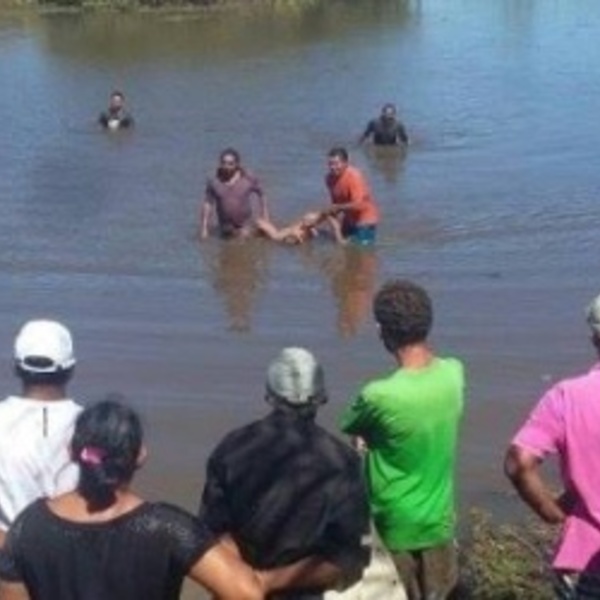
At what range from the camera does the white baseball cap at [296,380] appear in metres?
5.22

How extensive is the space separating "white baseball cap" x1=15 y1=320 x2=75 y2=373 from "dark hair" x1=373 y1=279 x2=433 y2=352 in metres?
1.10

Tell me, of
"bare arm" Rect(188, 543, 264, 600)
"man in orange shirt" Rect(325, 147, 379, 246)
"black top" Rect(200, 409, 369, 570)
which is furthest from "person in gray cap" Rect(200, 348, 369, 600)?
"man in orange shirt" Rect(325, 147, 379, 246)

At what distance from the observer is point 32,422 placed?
525 cm

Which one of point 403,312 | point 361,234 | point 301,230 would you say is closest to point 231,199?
point 301,230

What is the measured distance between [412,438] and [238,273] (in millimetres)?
11260

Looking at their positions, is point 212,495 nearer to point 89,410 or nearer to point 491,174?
point 89,410

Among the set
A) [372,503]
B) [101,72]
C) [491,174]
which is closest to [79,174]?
[491,174]

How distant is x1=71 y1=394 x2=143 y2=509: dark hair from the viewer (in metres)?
4.44

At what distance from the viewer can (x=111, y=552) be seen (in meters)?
4.39

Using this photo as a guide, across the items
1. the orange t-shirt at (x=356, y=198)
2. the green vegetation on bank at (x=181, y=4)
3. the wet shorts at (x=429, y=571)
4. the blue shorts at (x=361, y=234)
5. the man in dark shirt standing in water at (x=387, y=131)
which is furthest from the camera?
the green vegetation on bank at (x=181, y=4)

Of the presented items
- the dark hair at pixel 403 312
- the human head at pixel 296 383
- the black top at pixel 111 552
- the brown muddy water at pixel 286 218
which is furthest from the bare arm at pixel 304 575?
the brown muddy water at pixel 286 218

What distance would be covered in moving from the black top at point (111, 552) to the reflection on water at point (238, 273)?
32.9 feet

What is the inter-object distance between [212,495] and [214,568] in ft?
2.44

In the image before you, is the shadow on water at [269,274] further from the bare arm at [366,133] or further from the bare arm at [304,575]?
the bare arm at [304,575]
